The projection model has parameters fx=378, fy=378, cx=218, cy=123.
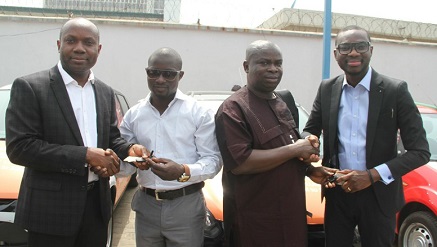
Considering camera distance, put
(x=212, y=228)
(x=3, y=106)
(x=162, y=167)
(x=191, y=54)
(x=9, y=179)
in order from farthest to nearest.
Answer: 1. (x=191, y=54)
2. (x=3, y=106)
3. (x=9, y=179)
4. (x=212, y=228)
5. (x=162, y=167)

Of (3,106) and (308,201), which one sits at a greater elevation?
(3,106)

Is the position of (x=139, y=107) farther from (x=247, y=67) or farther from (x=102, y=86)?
(x=247, y=67)

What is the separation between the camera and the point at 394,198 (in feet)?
7.68

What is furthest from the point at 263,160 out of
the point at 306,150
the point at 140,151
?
the point at 140,151

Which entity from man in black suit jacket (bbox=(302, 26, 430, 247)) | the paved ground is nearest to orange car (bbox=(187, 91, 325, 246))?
man in black suit jacket (bbox=(302, 26, 430, 247))

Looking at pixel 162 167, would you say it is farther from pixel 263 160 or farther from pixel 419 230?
pixel 419 230

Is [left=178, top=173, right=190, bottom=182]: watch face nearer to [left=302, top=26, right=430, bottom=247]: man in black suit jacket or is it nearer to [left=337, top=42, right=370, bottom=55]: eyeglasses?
[left=302, top=26, right=430, bottom=247]: man in black suit jacket

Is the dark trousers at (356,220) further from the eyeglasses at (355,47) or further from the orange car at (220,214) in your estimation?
the eyeglasses at (355,47)

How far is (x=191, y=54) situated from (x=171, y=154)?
6093 millimetres

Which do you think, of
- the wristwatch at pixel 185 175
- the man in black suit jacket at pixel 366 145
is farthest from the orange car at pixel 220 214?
the wristwatch at pixel 185 175

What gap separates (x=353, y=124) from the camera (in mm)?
2387

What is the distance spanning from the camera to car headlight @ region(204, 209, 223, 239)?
260cm

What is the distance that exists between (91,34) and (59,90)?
379 millimetres

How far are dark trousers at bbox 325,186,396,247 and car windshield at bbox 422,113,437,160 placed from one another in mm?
1885
